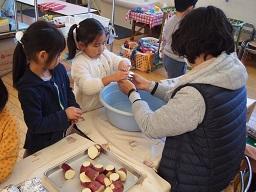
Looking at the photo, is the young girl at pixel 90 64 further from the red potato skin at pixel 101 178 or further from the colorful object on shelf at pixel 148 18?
the colorful object on shelf at pixel 148 18

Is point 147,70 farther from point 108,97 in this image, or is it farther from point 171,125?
point 171,125

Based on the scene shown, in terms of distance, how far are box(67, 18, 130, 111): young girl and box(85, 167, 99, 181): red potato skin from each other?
48 cm

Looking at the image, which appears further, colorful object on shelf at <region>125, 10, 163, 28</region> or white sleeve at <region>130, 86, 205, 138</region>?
colorful object on shelf at <region>125, 10, 163, 28</region>

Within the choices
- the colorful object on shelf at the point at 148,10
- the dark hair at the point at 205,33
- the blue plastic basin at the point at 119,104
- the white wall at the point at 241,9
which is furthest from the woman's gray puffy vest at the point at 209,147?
the colorful object on shelf at the point at 148,10

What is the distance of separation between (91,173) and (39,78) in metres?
0.47

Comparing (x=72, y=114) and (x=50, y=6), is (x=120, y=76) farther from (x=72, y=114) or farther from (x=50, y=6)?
(x=50, y=6)

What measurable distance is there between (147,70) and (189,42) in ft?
9.27

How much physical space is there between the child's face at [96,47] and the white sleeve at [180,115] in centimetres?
55

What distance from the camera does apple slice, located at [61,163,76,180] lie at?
97 cm

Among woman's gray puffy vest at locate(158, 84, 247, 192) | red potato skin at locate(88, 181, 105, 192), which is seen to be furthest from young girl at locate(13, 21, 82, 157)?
woman's gray puffy vest at locate(158, 84, 247, 192)

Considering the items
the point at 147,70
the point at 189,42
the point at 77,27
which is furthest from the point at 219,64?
the point at 147,70

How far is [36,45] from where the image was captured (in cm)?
112

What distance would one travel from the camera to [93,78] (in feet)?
4.57

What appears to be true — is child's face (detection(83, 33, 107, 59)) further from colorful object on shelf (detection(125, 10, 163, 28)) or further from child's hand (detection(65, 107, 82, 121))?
colorful object on shelf (detection(125, 10, 163, 28))
